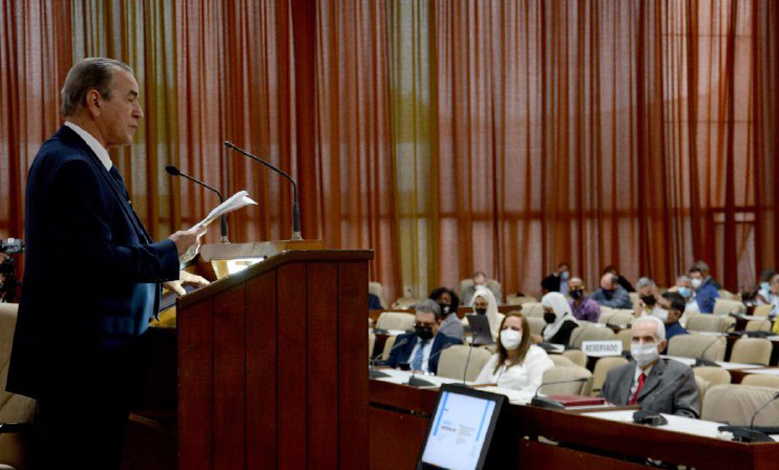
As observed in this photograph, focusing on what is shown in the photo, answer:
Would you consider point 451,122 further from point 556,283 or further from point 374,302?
point 374,302

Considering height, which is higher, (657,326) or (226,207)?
(226,207)

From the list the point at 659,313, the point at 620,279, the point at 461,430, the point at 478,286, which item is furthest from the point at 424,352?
the point at 620,279

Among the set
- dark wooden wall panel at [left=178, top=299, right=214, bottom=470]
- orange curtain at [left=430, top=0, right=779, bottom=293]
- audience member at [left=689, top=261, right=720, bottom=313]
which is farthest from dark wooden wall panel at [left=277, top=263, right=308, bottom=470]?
orange curtain at [left=430, top=0, right=779, bottom=293]

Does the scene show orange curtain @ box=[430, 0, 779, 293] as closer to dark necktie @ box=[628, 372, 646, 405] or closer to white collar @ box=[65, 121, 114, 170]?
dark necktie @ box=[628, 372, 646, 405]

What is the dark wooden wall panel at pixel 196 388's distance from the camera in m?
2.32

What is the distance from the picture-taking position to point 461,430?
A: 166 inches

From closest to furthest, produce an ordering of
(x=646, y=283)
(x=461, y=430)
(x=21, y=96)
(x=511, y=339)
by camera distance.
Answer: (x=461, y=430)
(x=511, y=339)
(x=646, y=283)
(x=21, y=96)

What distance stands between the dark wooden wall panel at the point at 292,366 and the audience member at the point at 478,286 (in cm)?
1172

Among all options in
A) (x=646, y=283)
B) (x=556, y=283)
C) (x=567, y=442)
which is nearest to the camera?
(x=567, y=442)

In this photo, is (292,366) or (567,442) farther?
(567,442)

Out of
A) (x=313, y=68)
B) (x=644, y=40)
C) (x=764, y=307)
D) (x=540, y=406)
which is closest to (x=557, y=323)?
(x=764, y=307)

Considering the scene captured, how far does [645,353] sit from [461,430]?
62.7 inches

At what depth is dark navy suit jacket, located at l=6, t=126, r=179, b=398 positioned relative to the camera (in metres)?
2.15

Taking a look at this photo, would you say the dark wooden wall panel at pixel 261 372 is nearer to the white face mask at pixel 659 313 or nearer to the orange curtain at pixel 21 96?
the white face mask at pixel 659 313
